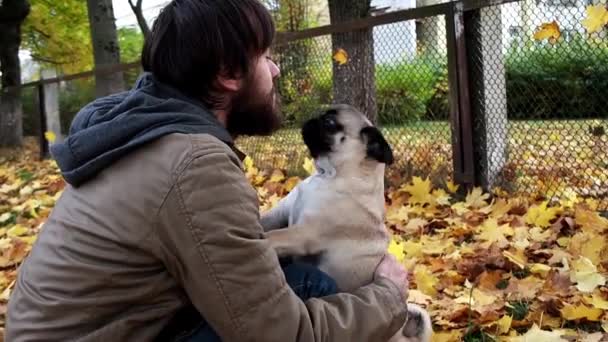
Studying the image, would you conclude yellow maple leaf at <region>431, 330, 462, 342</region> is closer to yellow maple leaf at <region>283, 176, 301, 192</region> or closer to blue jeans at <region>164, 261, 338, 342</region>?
blue jeans at <region>164, 261, 338, 342</region>

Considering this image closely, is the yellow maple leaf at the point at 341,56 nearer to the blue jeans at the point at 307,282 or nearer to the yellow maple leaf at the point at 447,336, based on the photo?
the yellow maple leaf at the point at 447,336

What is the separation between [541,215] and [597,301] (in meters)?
1.53

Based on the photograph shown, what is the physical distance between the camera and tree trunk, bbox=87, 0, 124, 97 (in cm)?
1007

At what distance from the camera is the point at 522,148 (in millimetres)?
5430

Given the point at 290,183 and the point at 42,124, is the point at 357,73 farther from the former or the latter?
the point at 42,124

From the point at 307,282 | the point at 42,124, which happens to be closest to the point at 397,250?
the point at 307,282

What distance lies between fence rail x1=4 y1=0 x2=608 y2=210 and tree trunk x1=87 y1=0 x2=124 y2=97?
4.35 metres

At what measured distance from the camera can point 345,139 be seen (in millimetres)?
3084

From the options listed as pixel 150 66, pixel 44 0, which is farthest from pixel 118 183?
pixel 44 0

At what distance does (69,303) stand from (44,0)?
1867 centimetres

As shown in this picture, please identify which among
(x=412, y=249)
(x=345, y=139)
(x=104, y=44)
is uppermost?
(x=104, y=44)

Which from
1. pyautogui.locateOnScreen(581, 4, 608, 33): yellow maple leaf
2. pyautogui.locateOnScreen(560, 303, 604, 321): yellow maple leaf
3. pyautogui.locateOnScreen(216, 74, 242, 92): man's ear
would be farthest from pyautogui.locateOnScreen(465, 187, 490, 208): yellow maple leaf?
pyautogui.locateOnScreen(216, 74, 242, 92): man's ear

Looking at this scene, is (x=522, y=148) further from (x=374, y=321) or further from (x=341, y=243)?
(x=374, y=321)

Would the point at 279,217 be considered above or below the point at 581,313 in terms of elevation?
above
